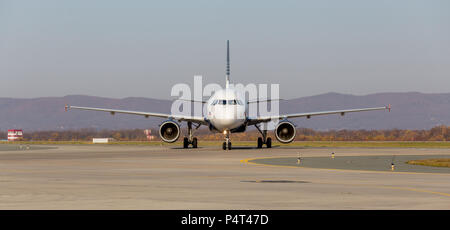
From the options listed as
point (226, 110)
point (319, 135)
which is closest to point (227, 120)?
point (226, 110)

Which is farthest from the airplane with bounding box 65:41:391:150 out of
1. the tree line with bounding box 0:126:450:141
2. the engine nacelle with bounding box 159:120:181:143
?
the tree line with bounding box 0:126:450:141

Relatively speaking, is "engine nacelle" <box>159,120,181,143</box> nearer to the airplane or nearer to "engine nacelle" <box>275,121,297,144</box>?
the airplane

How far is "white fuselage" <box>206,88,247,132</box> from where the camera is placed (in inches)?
2248

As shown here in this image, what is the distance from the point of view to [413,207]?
16.7 m

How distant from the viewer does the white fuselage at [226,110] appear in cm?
5709

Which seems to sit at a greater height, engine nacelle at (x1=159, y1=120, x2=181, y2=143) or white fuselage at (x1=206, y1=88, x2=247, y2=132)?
white fuselage at (x1=206, y1=88, x2=247, y2=132)

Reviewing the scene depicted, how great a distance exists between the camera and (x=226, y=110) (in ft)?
187

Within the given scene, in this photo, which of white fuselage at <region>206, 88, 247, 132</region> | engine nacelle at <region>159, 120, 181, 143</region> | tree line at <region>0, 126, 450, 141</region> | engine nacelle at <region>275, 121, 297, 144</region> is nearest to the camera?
white fuselage at <region>206, 88, 247, 132</region>

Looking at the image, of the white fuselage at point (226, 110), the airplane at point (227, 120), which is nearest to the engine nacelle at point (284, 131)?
the airplane at point (227, 120)

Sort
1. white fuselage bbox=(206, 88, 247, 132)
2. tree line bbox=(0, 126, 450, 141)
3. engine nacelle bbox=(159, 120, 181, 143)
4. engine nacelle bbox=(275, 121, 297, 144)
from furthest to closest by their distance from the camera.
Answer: tree line bbox=(0, 126, 450, 141)
engine nacelle bbox=(159, 120, 181, 143)
engine nacelle bbox=(275, 121, 297, 144)
white fuselage bbox=(206, 88, 247, 132)

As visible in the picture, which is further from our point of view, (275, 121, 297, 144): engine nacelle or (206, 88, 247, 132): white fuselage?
(275, 121, 297, 144): engine nacelle
